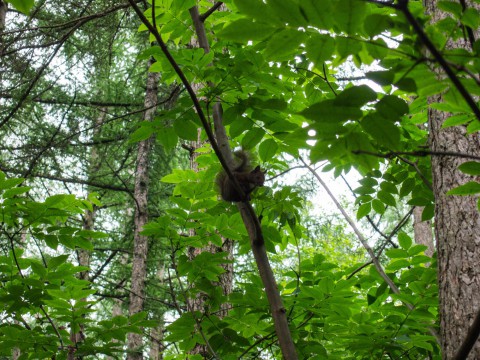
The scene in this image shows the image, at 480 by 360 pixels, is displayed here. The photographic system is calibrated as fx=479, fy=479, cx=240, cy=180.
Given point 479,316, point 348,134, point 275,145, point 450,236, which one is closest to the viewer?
point 479,316

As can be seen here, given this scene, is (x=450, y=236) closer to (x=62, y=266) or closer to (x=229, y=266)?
(x=62, y=266)

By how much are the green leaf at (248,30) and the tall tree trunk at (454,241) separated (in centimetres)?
170

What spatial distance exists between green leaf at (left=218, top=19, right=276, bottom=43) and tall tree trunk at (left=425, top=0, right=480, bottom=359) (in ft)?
5.56

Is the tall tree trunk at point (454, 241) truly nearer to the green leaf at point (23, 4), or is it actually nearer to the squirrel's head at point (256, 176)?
the squirrel's head at point (256, 176)

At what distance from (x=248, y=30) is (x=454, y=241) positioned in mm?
1803

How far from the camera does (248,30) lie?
1.25m

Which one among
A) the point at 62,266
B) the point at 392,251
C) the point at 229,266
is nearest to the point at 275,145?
the point at 392,251

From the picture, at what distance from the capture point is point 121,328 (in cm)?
271

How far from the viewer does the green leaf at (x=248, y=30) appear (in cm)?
124

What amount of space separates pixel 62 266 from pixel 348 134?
2.00 meters

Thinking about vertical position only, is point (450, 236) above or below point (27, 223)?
below

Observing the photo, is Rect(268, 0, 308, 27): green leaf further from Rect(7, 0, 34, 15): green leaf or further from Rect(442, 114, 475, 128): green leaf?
Rect(442, 114, 475, 128): green leaf

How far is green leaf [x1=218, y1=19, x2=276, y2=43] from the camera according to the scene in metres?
1.24

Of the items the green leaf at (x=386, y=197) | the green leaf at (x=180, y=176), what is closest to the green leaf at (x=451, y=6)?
the green leaf at (x=386, y=197)
